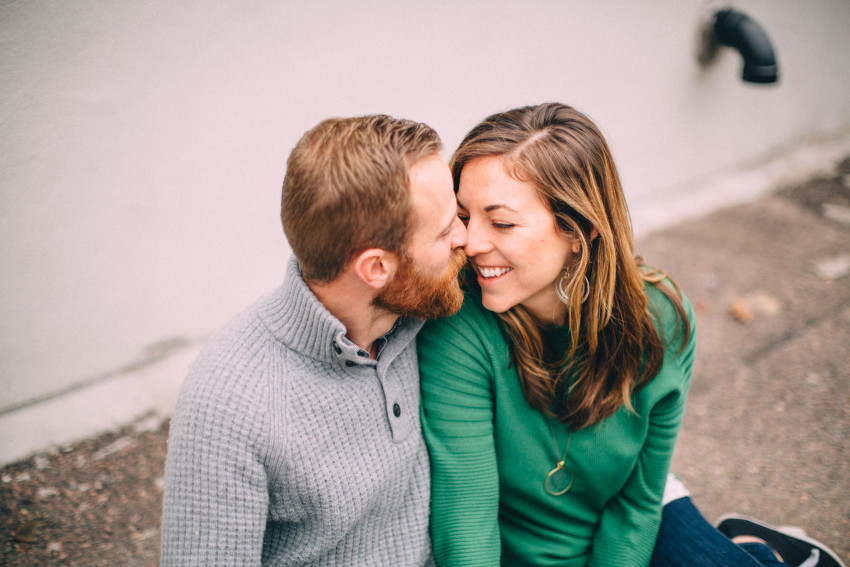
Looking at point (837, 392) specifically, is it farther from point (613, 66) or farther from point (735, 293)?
point (613, 66)

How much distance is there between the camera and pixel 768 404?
3340mm

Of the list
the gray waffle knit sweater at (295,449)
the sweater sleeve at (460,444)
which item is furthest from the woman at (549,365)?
the gray waffle knit sweater at (295,449)

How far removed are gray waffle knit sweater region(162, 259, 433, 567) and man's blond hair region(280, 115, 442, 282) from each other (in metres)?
0.15

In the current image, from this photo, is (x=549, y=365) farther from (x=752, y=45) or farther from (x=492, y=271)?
(x=752, y=45)

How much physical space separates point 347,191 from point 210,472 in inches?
32.6

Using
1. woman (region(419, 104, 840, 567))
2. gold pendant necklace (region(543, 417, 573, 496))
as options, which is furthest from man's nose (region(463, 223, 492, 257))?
gold pendant necklace (region(543, 417, 573, 496))

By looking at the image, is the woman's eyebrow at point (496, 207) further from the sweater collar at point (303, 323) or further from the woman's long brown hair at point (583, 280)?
the sweater collar at point (303, 323)

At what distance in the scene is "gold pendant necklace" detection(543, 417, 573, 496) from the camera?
204 centimetres

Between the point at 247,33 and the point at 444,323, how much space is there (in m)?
1.88

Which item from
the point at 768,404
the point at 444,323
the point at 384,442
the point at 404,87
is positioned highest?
the point at 404,87

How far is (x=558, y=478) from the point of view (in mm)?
2064

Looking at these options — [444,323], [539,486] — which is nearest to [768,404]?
[539,486]

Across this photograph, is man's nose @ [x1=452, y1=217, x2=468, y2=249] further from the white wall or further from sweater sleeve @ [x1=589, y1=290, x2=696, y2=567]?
the white wall

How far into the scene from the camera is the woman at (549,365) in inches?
73.0
